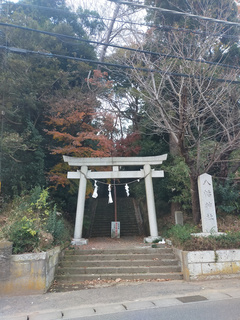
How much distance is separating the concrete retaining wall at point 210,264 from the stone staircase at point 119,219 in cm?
852

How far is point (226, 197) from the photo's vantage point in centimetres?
991

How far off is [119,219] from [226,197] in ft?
28.5

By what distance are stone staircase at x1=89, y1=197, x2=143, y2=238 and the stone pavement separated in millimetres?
8976

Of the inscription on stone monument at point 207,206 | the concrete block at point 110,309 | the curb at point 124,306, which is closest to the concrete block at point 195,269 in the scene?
the curb at point 124,306

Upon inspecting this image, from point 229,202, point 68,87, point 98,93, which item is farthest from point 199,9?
point 229,202

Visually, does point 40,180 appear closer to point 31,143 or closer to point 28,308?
point 31,143

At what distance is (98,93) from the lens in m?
14.1

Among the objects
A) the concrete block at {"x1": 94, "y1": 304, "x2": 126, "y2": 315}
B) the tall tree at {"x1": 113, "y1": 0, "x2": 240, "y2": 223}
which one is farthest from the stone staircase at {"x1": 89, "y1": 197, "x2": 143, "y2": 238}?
the concrete block at {"x1": 94, "y1": 304, "x2": 126, "y2": 315}

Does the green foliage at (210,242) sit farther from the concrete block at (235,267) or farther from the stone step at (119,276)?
the stone step at (119,276)

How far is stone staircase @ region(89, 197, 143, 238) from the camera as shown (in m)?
15.3

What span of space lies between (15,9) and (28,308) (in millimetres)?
17064

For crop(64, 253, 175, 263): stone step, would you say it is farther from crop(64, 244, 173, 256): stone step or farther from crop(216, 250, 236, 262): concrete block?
crop(216, 250, 236, 262): concrete block

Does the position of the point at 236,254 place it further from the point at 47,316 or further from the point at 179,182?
the point at 47,316

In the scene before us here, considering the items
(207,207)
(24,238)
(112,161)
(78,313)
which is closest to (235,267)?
(207,207)
